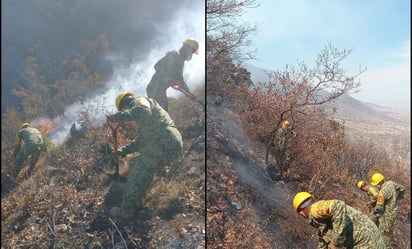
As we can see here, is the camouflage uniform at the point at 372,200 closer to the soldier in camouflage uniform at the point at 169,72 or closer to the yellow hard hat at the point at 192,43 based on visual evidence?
the soldier in camouflage uniform at the point at 169,72

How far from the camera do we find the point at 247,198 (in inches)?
187

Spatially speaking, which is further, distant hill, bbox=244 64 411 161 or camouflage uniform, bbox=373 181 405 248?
distant hill, bbox=244 64 411 161

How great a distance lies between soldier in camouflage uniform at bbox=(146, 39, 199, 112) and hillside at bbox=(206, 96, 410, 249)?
0.54 meters

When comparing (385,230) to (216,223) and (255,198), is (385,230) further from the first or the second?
(216,223)

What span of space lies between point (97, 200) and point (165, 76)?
173cm

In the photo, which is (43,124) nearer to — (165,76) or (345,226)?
(165,76)

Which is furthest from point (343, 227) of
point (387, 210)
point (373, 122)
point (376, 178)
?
point (373, 122)

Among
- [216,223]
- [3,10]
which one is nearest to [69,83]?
[3,10]

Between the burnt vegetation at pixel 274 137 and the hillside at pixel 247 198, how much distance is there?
0.04 feet

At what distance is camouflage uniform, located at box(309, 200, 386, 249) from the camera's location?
339cm

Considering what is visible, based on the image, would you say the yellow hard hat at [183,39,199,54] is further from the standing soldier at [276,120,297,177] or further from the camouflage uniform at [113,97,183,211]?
the standing soldier at [276,120,297,177]

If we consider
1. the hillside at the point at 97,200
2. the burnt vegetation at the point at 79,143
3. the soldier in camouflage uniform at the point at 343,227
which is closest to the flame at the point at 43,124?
the burnt vegetation at the point at 79,143

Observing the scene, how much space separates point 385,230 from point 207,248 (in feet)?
6.86

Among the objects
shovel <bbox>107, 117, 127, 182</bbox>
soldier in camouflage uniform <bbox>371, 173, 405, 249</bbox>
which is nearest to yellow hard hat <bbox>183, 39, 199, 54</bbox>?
shovel <bbox>107, 117, 127, 182</bbox>
